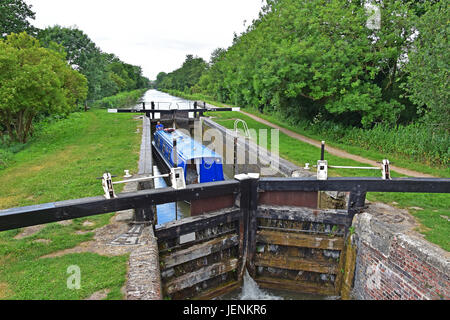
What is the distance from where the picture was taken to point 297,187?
22.2 ft

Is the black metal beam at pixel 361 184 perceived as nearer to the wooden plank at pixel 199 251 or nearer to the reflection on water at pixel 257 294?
the wooden plank at pixel 199 251

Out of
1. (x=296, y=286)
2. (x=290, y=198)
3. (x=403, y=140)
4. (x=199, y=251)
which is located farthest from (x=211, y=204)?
(x=403, y=140)

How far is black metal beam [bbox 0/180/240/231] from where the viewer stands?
15.8ft

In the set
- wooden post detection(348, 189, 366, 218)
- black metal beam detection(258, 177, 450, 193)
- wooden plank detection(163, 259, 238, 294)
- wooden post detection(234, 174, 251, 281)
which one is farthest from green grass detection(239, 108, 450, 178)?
wooden plank detection(163, 259, 238, 294)

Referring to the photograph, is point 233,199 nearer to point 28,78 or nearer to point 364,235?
point 364,235

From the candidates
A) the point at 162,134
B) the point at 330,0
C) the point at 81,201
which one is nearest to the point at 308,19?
the point at 330,0

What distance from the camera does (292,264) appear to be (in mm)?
7062

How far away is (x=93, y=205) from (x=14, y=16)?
31026 mm

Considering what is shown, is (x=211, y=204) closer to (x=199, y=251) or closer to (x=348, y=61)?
(x=199, y=251)

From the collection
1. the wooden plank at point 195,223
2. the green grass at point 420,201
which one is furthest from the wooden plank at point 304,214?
the green grass at point 420,201

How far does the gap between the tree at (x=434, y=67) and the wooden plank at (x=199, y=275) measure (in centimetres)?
900

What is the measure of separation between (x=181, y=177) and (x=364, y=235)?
406 cm

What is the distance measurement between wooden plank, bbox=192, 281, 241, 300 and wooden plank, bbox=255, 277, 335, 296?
2.04 ft

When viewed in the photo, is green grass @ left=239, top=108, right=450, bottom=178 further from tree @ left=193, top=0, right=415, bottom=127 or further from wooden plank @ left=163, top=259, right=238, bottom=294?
wooden plank @ left=163, top=259, right=238, bottom=294
